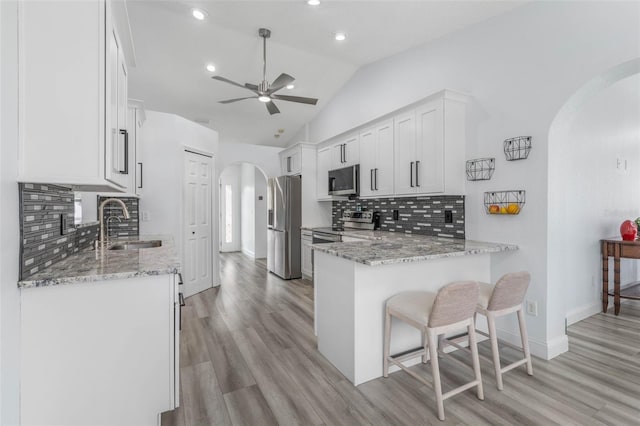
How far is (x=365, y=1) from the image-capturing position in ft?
9.77

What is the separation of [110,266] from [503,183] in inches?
122

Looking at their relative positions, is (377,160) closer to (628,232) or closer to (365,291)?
(365,291)

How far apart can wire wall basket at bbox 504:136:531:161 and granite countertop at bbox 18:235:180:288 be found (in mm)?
2783

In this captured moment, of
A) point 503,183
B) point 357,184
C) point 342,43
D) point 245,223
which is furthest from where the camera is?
point 245,223

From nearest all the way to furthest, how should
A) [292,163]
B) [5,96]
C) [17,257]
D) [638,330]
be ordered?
[5,96]
[17,257]
[638,330]
[292,163]

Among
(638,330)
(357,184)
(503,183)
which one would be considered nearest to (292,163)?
(357,184)

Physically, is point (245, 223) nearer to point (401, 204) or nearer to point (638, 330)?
point (401, 204)

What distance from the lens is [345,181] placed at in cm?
443

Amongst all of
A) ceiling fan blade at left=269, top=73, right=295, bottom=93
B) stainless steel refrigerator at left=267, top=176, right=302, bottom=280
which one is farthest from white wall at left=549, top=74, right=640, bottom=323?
stainless steel refrigerator at left=267, top=176, right=302, bottom=280

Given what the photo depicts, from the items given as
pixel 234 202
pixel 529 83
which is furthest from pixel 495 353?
pixel 234 202

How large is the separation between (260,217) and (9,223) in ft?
20.6

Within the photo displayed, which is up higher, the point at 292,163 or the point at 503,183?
the point at 292,163

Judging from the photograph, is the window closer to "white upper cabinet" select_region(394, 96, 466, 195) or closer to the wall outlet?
"white upper cabinet" select_region(394, 96, 466, 195)

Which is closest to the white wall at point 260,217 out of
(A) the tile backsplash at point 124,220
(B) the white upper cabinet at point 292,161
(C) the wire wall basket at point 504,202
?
(B) the white upper cabinet at point 292,161
